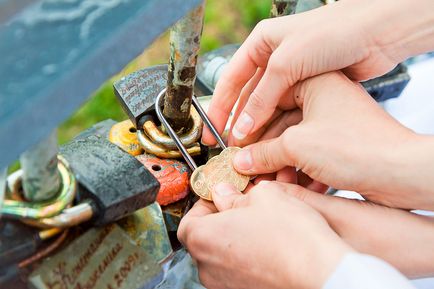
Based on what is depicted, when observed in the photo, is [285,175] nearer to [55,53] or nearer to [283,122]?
[283,122]

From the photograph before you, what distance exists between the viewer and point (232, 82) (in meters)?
0.97

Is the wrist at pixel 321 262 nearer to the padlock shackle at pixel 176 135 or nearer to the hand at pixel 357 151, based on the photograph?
the hand at pixel 357 151

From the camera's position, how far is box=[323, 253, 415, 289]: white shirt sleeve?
2.19 ft

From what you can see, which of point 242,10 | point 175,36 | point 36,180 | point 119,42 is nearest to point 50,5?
point 119,42

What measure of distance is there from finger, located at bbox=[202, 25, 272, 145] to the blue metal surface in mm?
436

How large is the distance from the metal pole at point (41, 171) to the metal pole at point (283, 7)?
0.55 metres

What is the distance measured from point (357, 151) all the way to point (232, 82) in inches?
10.4

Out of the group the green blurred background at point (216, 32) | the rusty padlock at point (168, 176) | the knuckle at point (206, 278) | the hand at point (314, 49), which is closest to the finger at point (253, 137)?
the hand at point (314, 49)

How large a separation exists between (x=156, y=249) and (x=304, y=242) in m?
0.19

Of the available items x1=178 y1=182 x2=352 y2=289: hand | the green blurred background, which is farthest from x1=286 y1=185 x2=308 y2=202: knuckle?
the green blurred background

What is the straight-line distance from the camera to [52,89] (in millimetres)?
457

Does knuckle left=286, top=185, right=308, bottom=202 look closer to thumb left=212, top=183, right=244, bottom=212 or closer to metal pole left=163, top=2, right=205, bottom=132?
thumb left=212, top=183, right=244, bottom=212

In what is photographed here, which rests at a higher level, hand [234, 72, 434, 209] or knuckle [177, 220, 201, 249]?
hand [234, 72, 434, 209]

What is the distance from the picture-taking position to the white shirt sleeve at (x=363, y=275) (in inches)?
26.3
